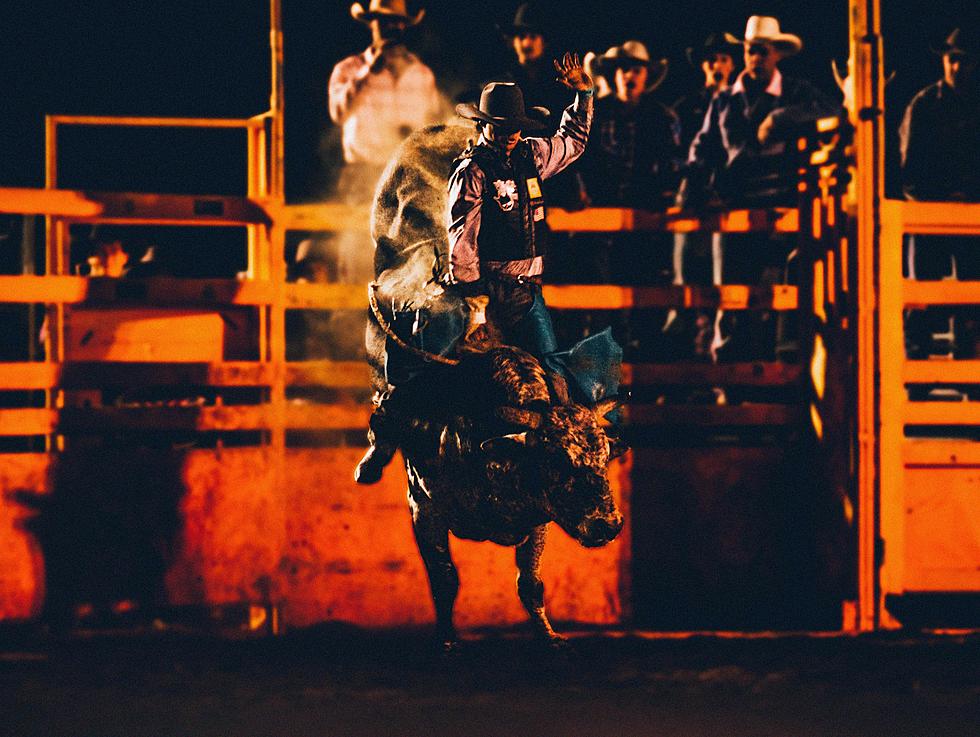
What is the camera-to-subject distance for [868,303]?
28.3 ft

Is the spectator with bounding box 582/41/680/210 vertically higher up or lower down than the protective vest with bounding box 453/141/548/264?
higher up

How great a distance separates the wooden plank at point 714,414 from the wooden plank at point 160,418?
2.19 metres

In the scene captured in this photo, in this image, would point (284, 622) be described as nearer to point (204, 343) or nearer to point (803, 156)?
point (204, 343)

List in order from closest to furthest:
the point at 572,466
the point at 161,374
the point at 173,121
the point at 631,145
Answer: the point at 572,466, the point at 161,374, the point at 173,121, the point at 631,145

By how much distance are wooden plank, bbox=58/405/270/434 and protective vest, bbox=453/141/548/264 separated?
211cm

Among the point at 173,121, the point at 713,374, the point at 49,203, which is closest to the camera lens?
the point at 49,203

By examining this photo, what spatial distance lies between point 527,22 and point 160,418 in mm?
3238

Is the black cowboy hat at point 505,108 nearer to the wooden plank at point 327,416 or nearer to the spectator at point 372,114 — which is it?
the spectator at point 372,114

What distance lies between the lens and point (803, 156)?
9047 millimetres

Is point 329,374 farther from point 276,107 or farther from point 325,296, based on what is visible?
point 276,107

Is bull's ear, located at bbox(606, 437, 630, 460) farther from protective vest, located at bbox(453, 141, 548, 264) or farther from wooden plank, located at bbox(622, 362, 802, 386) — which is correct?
wooden plank, located at bbox(622, 362, 802, 386)

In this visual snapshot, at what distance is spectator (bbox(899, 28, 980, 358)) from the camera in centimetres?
975

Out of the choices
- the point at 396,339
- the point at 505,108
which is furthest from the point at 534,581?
the point at 505,108

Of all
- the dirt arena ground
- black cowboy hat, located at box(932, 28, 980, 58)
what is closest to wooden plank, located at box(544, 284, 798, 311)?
the dirt arena ground
